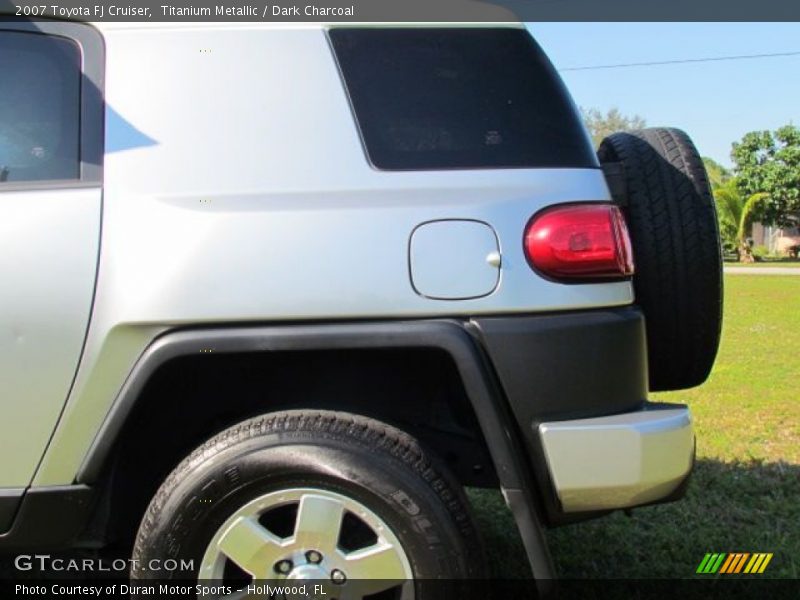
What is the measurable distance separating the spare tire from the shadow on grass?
92cm

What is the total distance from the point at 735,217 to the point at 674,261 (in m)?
37.6

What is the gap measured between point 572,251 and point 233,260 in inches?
33.3

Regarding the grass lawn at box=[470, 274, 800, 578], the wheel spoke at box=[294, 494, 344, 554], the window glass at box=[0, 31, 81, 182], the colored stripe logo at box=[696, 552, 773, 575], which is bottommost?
the grass lawn at box=[470, 274, 800, 578]

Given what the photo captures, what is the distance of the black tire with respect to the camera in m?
1.90

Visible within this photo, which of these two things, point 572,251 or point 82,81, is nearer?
point 572,251

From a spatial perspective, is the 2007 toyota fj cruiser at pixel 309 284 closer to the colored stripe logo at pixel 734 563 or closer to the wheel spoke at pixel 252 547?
the wheel spoke at pixel 252 547

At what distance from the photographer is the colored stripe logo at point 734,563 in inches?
111

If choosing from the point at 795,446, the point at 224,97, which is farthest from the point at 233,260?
the point at 795,446

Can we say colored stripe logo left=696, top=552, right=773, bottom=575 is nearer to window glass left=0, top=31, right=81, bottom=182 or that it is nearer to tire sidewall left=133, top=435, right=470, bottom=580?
tire sidewall left=133, top=435, right=470, bottom=580

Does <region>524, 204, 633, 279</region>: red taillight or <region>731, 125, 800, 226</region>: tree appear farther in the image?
<region>731, 125, 800, 226</region>: tree

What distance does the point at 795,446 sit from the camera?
4387 millimetres

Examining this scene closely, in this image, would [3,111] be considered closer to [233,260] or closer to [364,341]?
[233,260]

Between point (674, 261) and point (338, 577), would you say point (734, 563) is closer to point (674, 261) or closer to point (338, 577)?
point (674, 261)

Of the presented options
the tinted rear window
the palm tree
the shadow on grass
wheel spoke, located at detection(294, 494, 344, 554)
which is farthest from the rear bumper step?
the palm tree
